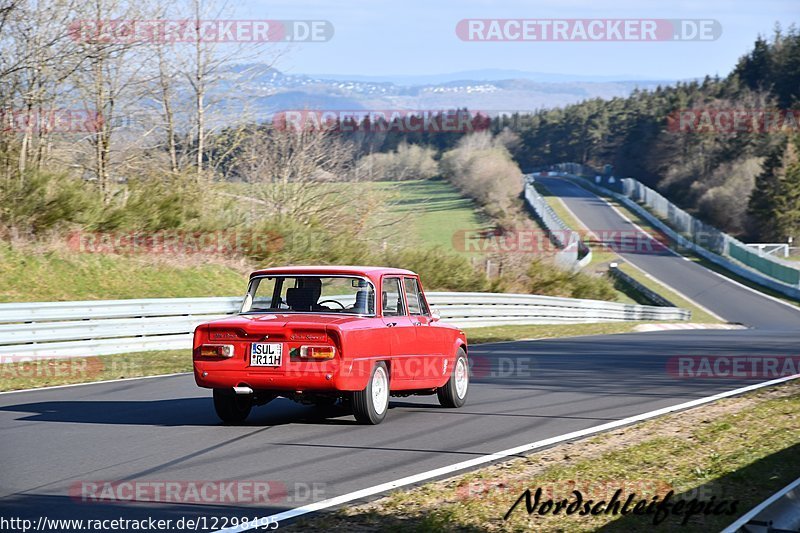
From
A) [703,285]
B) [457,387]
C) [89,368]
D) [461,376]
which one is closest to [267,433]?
[457,387]

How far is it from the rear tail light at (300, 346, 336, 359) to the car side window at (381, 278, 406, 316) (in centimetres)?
136

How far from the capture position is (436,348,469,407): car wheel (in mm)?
11359

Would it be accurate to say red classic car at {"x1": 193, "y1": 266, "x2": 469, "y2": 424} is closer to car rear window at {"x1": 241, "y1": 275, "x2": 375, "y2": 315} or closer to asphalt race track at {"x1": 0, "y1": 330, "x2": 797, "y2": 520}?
car rear window at {"x1": 241, "y1": 275, "x2": 375, "y2": 315}

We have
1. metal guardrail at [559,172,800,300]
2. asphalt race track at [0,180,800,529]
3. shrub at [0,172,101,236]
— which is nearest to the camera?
asphalt race track at [0,180,800,529]

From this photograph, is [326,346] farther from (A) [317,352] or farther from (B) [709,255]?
(B) [709,255]

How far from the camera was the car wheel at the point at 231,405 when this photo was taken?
968cm

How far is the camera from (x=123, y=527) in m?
5.64

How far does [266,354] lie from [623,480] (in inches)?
143

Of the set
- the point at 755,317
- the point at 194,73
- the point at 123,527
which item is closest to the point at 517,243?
the point at 755,317

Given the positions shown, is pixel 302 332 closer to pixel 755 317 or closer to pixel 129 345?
pixel 129 345

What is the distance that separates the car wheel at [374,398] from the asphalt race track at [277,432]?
0.13m

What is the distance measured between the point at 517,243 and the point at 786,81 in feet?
263

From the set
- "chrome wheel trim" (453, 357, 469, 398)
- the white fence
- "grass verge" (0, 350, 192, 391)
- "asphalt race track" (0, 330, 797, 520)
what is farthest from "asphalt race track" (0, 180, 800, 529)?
the white fence

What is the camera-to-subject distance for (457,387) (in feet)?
38.1
